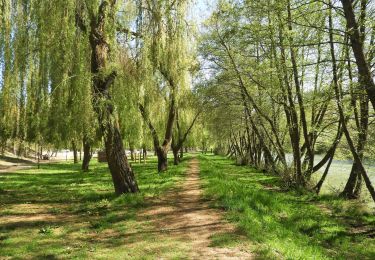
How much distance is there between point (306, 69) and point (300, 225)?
260 inches

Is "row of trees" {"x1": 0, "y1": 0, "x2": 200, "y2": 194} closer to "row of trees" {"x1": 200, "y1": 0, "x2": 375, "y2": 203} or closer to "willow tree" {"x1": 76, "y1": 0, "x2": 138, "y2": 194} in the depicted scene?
"willow tree" {"x1": 76, "y1": 0, "x2": 138, "y2": 194}

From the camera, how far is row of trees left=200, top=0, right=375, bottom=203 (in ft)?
30.2

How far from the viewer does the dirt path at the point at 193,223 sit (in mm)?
6000

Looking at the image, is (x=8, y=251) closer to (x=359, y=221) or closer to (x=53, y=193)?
(x=53, y=193)

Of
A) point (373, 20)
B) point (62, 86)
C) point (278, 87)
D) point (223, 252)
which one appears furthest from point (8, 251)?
point (278, 87)

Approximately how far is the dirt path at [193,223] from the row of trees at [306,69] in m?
4.19

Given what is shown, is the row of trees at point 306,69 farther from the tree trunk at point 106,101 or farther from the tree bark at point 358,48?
the tree trunk at point 106,101

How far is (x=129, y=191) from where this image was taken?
11.3 metres

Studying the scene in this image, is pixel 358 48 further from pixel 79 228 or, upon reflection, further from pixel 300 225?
pixel 79 228

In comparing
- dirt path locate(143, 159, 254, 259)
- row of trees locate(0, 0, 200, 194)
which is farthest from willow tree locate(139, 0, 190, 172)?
dirt path locate(143, 159, 254, 259)

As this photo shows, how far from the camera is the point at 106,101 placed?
9.91m

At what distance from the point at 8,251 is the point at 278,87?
1101 cm

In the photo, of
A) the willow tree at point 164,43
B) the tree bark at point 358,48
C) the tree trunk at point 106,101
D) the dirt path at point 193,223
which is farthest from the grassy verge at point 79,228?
the tree bark at point 358,48

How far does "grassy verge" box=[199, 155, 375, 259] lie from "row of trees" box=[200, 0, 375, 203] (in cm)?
137
